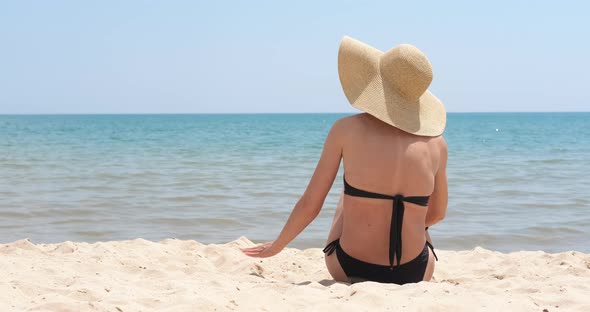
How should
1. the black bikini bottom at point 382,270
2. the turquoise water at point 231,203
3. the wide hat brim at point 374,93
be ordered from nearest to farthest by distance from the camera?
the wide hat brim at point 374,93
the black bikini bottom at point 382,270
the turquoise water at point 231,203

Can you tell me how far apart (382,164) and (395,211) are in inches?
9.5

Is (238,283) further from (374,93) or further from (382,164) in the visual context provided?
(374,93)

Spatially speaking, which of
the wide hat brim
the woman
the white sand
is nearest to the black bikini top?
the woman

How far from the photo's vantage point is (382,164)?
3139 millimetres

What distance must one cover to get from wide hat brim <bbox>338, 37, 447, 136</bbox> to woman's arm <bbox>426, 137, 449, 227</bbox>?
0.52 feet

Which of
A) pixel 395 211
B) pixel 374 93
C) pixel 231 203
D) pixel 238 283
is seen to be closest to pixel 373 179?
pixel 395 211

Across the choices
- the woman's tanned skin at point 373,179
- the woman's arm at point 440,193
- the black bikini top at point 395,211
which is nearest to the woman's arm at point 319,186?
the woman's tanned skin at point 373,179

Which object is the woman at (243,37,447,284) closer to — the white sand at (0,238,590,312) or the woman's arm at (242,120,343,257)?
the woman's arm at (242,120,343,257)

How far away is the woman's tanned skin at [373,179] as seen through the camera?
3.15 meters

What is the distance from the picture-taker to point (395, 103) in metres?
3.19

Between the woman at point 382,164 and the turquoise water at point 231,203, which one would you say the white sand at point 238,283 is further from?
the turquoise water at point 231,203

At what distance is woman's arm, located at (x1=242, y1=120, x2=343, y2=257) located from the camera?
321 centimetres

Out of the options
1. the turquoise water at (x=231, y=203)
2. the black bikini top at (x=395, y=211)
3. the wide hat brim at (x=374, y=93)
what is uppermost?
the wide hat brim at (x=374, y=93)

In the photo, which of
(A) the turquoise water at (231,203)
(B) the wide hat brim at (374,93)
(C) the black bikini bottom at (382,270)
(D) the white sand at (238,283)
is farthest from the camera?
(A) the turquoise water at (231,203)
